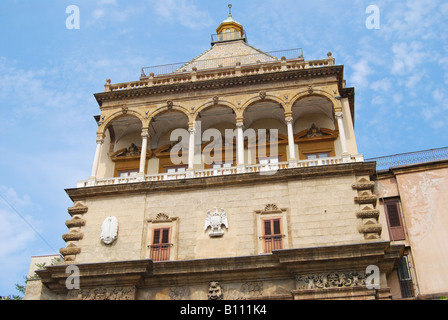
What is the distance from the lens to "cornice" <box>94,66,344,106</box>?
26953mm

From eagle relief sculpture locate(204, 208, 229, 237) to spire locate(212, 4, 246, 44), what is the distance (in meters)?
20.9

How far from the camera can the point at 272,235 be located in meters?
22.6

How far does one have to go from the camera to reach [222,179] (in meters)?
24.2

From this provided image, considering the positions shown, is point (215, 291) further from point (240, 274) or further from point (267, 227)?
point (267, 227)

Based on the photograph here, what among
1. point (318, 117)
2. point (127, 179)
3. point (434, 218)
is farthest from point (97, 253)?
point (434, 218)

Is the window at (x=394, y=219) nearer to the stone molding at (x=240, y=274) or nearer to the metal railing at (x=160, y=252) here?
the stone molding at (x=240, y=274)

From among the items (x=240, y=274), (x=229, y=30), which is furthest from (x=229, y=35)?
(x=240, y=274)

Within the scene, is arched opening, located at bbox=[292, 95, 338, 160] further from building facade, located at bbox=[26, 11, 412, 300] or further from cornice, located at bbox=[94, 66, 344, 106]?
cornice, located at bbox=[94, 66, 344, 106]

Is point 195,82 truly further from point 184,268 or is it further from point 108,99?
point 184,268

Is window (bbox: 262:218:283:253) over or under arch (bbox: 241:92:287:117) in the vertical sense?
under

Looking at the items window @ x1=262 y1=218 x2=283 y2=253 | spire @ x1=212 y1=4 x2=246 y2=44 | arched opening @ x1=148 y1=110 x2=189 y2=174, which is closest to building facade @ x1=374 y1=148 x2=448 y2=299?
window @ x1=262 y1=218 x2=283 y2=253

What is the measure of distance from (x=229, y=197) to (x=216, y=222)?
1426 mm

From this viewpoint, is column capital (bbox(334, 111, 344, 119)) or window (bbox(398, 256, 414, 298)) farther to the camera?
column capital (bbox(334, 111, 344, 119))
